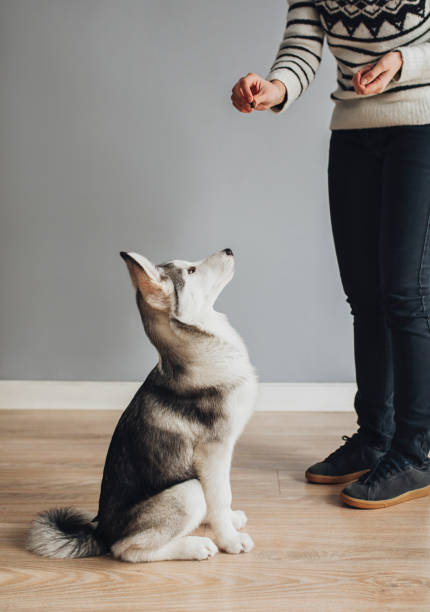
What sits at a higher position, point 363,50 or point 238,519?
point 363,50

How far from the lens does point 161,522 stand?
1377mm

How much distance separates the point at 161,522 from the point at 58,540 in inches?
10.1

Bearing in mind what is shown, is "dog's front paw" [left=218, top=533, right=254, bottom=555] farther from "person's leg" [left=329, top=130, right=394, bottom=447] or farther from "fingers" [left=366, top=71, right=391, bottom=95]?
"fingers" [left=366, top=71, right=391, bottom=95]

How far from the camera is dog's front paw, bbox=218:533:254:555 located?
1.46 m

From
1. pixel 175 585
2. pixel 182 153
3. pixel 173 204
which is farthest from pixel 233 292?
pixel 175 585

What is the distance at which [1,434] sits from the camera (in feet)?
7.45

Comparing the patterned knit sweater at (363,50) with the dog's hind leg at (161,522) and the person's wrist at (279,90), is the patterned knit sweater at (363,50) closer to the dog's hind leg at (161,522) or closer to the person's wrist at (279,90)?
the person's wrist at (279,90)

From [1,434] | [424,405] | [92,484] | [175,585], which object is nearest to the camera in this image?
[175,585]

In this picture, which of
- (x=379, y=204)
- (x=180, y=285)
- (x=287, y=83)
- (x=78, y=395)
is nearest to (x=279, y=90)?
(x=287, y=83)

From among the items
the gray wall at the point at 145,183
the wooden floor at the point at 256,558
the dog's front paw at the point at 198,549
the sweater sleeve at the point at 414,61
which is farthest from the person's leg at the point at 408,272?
the gray wall at the point at 145,183

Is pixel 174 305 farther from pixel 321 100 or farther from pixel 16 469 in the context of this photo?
pixel 321 100

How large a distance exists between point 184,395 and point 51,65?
159cm

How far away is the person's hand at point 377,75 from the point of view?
1.46 meters

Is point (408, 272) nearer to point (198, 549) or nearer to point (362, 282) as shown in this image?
point (362, 282)
